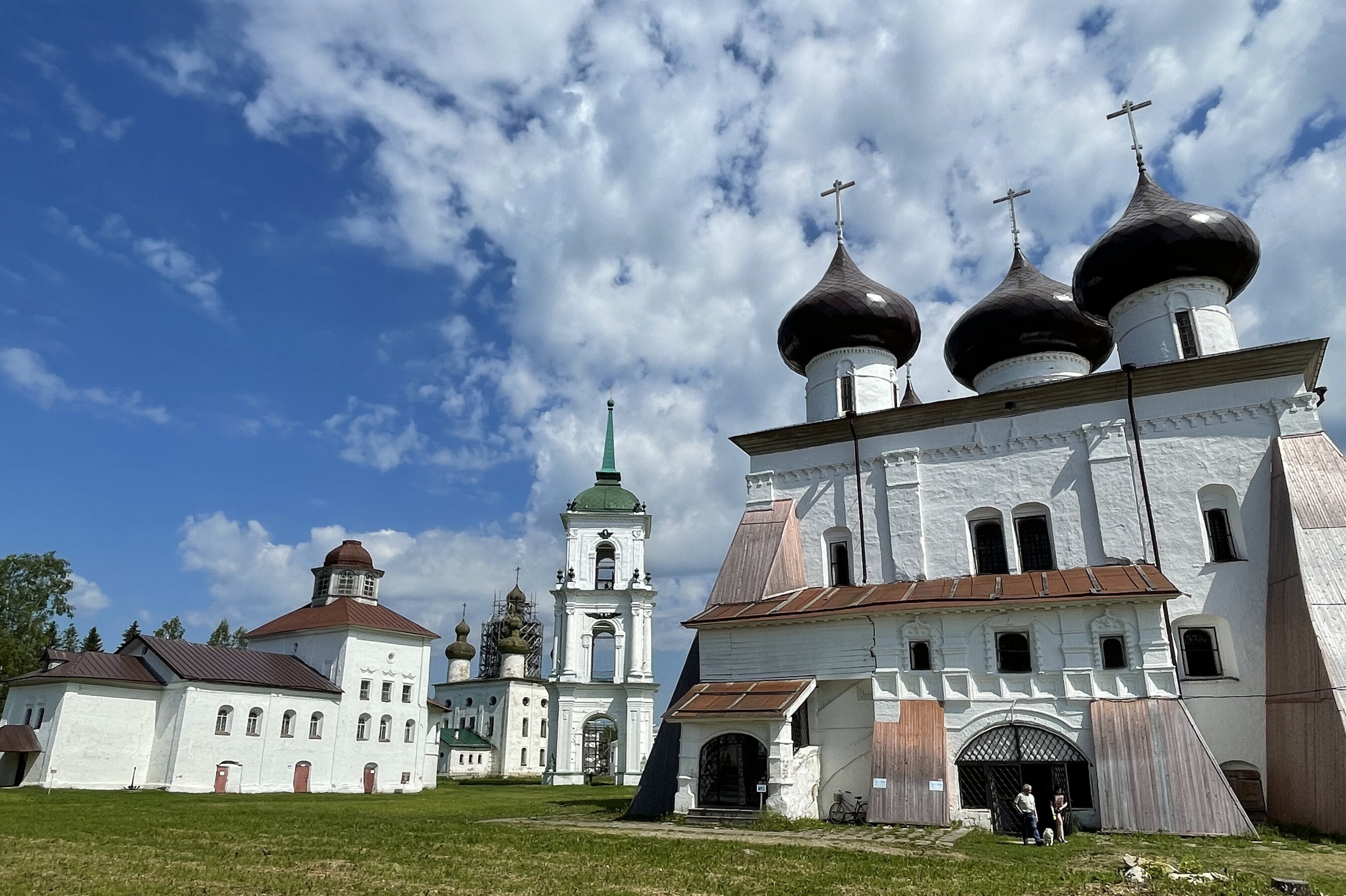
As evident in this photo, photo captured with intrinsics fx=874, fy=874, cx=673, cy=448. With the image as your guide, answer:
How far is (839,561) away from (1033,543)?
4069 millimetres

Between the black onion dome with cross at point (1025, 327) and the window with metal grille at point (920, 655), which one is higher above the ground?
the black onion dome with cross at point (1025, 327)

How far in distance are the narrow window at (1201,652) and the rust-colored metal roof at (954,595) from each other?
120 cm

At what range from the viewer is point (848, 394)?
2164 cm

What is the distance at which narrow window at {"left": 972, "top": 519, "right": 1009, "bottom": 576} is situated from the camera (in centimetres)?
1797

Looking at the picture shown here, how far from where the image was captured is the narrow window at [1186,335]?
58.5 ft

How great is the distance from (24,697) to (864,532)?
25774 mm

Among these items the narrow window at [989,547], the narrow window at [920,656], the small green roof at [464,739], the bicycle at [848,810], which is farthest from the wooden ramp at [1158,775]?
the small green roof at [464,739]

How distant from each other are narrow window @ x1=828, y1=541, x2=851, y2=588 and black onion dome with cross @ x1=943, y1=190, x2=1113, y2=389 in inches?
246

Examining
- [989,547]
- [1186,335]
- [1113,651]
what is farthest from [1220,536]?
[1186,335]

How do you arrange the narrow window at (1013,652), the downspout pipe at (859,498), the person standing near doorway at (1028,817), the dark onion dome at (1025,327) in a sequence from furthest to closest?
the dark onion dome at (1025,327)
the downspout pipe at (859,498)
the narrow window at (1013,652)
the person standing near doorway at (1028,817)

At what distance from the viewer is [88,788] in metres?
25.7

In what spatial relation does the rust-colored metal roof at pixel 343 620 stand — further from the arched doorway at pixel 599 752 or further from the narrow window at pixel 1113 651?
the narrow window at pixel 1113 651

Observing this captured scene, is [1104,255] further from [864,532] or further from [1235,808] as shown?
[1235,808]

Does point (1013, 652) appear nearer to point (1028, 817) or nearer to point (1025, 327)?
point (1028, 817)
